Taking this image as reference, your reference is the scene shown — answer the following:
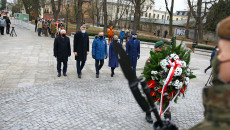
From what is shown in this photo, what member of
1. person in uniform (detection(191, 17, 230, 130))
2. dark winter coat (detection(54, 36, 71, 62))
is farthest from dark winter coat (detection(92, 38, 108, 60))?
person in uniform (detection(191, 17, 230, 130))

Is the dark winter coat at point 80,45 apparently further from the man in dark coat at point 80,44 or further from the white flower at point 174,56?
the white flower at point 174,56

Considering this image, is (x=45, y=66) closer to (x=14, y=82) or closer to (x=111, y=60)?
(x=14, y=82)

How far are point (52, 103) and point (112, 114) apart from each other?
5.59 feet

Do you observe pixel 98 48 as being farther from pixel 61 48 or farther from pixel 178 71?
pixel 178 71

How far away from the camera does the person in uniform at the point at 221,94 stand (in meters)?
1.20

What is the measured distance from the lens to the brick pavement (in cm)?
482

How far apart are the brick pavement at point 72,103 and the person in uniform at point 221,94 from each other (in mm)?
3597

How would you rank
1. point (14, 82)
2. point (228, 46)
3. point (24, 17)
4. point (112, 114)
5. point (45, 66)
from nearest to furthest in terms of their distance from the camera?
point (228, 46) → point (112, 114) → point (14, 82) → point (45, 66) → point (24, 17)

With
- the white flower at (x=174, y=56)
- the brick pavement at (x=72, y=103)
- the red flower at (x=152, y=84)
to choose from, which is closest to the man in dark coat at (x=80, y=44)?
the brick pavement at (x=72, y=103)

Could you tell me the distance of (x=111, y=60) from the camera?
353 inches

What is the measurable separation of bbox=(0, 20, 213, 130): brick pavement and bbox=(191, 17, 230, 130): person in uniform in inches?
142

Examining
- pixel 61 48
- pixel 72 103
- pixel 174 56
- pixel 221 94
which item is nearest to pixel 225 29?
pixel 221 94

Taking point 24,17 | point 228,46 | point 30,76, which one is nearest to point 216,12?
point 24,17

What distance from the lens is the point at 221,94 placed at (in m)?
1.22
